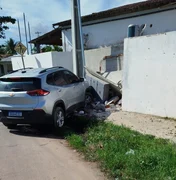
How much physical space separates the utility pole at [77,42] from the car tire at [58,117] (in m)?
5.09

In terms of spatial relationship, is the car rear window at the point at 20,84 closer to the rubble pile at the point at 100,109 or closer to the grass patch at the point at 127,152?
the grass patch at the point at 127,152

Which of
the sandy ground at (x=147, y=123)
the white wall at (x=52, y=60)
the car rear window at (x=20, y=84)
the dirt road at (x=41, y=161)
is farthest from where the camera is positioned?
the white wall at (x=52, y=60)

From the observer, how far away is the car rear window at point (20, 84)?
6.37m

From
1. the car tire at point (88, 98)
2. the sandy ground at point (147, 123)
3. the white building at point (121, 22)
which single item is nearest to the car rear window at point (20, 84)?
the sandy ground at point (147, 123)

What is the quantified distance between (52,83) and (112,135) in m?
2.42

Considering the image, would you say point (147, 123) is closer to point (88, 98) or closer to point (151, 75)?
point (151, 75)

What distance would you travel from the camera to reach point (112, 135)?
571 cm

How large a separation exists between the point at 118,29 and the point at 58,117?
820cm

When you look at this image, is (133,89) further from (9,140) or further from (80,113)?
(9,140)

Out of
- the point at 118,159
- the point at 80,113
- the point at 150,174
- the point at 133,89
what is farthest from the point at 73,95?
the point at 150,174

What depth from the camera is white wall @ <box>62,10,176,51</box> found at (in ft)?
37.7

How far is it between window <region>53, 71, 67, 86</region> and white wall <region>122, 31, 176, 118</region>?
7.41ft

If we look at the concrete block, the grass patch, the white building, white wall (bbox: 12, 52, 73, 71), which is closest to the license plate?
the grass patch

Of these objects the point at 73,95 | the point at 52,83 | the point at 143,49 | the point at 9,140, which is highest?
the point at 143,49
